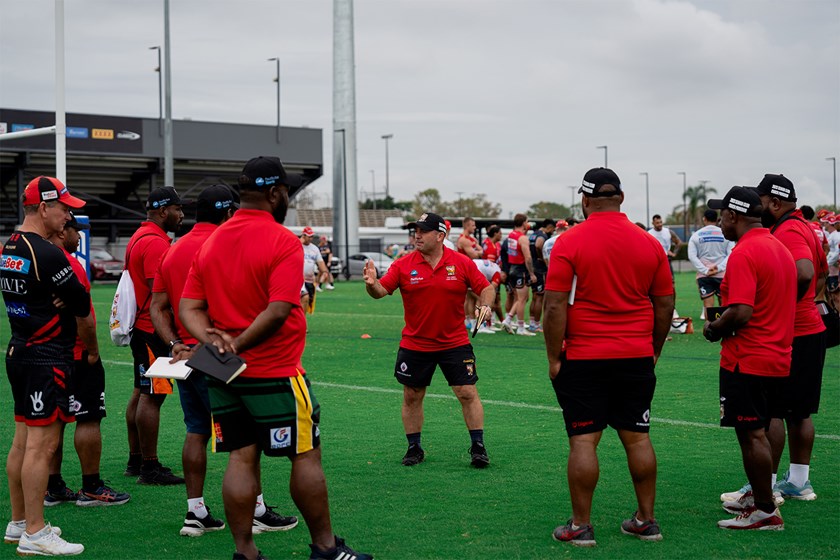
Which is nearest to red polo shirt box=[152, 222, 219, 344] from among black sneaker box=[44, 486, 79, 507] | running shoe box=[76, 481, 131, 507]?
running shoe box=[76, 481, 131, 507]

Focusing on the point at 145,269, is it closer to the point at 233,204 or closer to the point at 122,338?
the point at 122,338

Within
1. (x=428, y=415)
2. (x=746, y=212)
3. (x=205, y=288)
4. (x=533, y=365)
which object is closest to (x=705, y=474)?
(x=746, y=212)

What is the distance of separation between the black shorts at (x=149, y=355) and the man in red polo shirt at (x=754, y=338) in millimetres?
3707

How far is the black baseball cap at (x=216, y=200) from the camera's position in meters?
6.46

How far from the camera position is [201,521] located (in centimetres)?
624

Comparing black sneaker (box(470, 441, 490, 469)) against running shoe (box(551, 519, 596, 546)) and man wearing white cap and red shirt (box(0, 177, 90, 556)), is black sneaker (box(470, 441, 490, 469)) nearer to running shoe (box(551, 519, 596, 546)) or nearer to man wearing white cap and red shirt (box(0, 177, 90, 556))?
running shoe (box(551, 519, 596, 546))

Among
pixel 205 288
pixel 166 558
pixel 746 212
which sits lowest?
pixel 166 558

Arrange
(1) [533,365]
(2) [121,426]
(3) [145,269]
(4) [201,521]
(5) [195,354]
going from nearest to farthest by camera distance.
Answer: (5) [195,354]
(4) [201,521]
(3) [145,269]
(2) [121,426]
(1) [533,365]

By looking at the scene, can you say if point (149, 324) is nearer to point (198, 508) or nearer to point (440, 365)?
point (198, 508)

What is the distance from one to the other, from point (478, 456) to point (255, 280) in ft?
10.8

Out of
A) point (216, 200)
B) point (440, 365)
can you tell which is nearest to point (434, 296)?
point (440, 365)

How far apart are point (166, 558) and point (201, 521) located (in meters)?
0.57

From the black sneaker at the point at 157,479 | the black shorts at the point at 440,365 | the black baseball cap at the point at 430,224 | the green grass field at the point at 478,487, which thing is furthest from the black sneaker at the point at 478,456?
the black sneaker at the point at 157,479

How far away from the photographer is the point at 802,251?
6.59 meters
